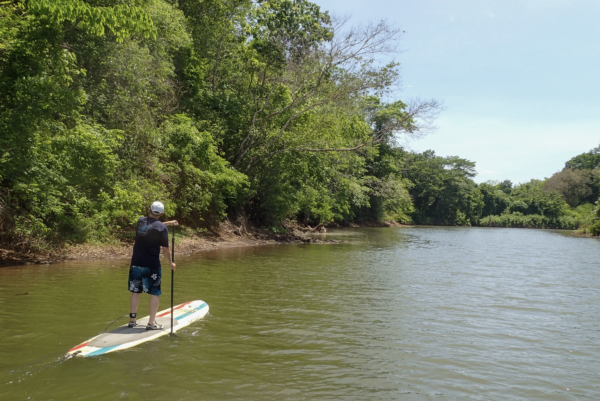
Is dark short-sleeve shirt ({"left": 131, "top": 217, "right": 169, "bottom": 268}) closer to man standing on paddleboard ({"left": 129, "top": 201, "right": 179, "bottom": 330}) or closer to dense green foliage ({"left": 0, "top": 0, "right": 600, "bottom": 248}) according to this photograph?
man standing on paddleboard ({"left": 129, "top": 201, "right": 179, "bottom": 330})

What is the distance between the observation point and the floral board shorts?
6.30 metres

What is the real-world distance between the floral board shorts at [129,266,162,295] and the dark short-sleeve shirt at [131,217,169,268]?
8 cm

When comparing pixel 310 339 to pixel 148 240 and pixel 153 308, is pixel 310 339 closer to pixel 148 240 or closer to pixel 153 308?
pixel 153 308

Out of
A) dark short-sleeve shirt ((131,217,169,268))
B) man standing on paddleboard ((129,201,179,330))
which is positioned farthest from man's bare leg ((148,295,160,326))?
dark short-sleeve shirt ((131,217,169,268))

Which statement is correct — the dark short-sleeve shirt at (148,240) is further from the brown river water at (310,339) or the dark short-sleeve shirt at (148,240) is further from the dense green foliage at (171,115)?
the dense green foliage at (171,115)

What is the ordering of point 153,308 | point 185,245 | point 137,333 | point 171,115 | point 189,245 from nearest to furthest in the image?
point 137,333, point 153,308, point 185,245, point 189,245, point 171,115

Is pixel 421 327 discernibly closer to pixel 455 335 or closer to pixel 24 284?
pixel 455 335

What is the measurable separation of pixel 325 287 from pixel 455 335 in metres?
4.20

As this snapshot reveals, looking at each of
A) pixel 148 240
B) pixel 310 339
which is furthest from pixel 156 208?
pixel 310 339

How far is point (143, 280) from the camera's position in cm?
632

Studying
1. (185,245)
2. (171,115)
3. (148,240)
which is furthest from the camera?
(171,115)

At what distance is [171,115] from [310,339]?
1551 centimetres

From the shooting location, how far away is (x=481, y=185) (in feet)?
248

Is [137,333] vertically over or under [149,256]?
under
